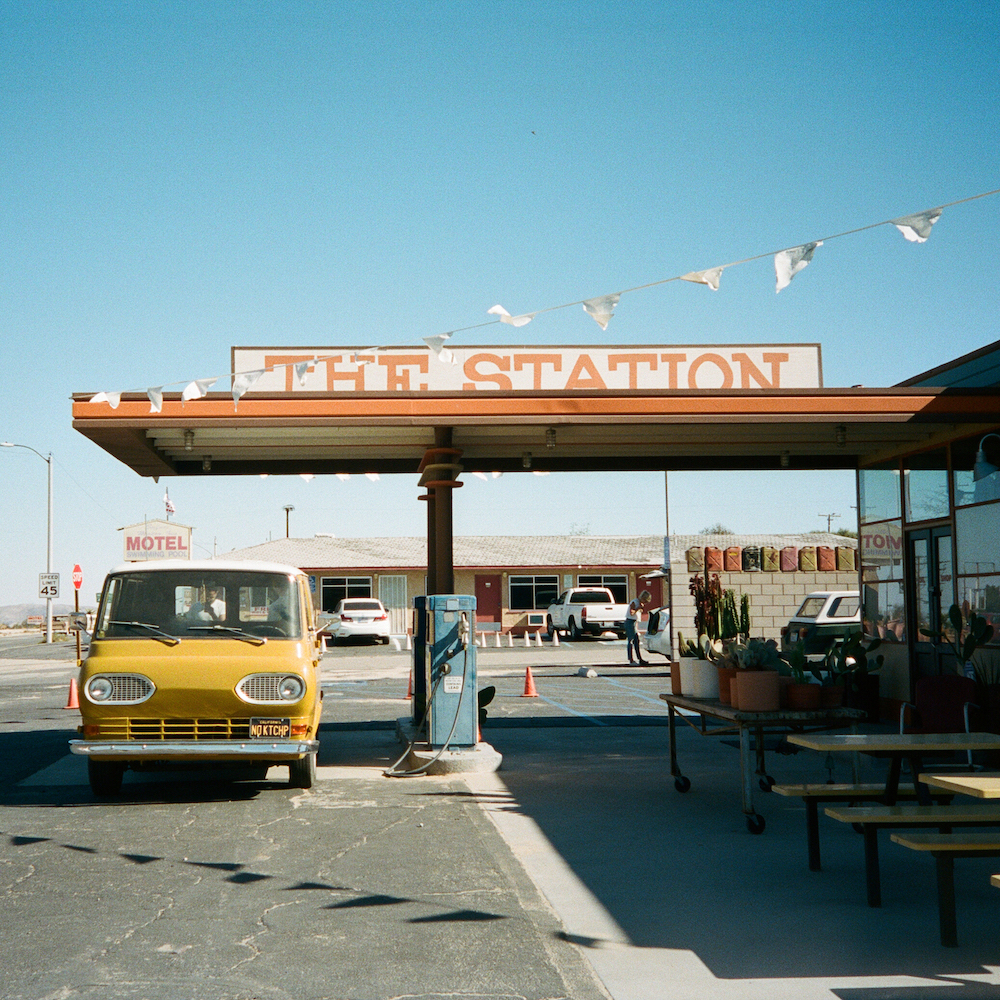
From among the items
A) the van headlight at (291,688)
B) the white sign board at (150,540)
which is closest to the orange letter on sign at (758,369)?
the van headlight at (291,688)

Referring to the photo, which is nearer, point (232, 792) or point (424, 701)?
point (232, 792)

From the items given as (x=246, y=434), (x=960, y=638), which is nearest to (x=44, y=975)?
(x=246, y=434)

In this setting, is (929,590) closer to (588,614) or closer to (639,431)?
(639,431)

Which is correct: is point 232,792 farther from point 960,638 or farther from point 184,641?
point 960,638

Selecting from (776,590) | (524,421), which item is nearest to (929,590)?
(524,421)

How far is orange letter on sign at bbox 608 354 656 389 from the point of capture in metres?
15.2

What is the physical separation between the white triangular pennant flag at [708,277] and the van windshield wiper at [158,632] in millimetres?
5200

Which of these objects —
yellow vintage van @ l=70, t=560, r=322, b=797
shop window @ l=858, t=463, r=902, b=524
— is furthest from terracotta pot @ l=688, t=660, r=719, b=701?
shop window @ l=858, t=463, r=902, b=524

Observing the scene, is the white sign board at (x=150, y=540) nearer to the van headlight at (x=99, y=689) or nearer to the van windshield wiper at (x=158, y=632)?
the van windshield wiper at (x=158, y=632)

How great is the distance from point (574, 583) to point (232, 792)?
38.4 m

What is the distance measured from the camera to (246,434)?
36.7ft

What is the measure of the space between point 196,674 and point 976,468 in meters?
7.17

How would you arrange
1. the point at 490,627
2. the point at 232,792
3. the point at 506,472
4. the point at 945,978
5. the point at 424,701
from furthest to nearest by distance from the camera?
the point at 490,627
the point at 506,472
the point at 424,701
the point at 232,792
the point at 945,978

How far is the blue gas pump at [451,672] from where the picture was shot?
10.6 meters
